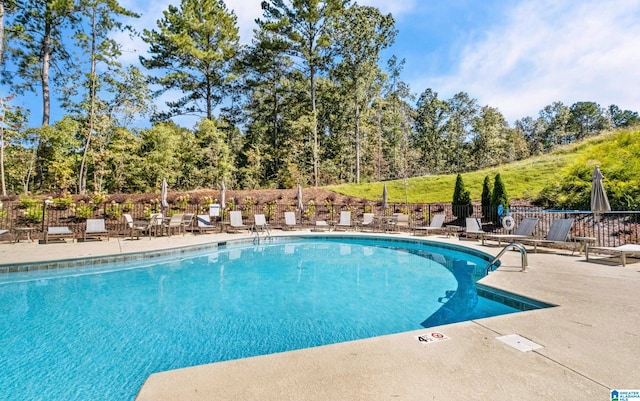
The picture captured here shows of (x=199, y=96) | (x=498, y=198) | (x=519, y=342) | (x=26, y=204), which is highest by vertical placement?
(x=199, y=96)

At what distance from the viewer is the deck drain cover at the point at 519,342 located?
94.6 inches

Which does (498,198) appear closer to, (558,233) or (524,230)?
(524,230)

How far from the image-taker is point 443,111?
39.6m

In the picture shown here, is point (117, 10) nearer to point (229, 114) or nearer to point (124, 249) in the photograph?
point (229, 114)

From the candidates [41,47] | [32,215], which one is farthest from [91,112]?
[32,215]

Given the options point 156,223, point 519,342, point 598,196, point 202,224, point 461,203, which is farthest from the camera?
point 461,203

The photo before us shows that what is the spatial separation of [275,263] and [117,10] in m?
19.0

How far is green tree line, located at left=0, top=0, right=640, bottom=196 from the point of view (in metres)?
16.9

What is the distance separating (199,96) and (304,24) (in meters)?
9.17

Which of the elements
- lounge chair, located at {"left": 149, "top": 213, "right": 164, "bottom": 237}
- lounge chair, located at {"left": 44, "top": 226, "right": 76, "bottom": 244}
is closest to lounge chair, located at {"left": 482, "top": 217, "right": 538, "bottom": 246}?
lounge chair, located at {"left": 149, "top": 213, "right": 164, "bottom": 237}

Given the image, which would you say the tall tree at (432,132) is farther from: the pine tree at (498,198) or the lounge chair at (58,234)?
the lounge chair at (58,234)

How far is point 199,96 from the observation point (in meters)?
23.1

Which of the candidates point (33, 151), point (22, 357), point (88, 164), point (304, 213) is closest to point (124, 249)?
point (22, 357)

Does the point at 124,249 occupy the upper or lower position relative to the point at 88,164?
lower
